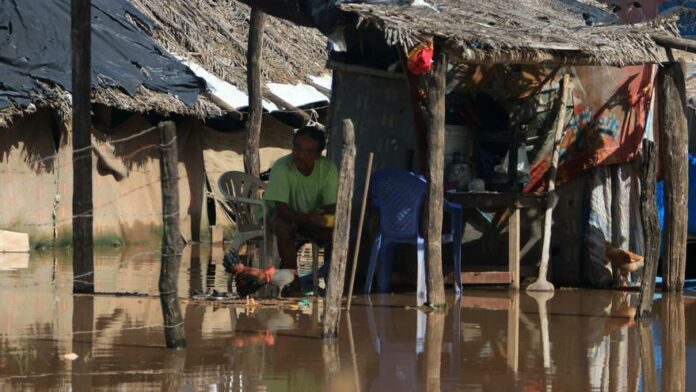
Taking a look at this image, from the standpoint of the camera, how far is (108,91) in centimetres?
1738

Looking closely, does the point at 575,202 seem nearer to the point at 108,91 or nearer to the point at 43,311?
the point at 43,311

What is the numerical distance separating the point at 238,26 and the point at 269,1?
35.1ft

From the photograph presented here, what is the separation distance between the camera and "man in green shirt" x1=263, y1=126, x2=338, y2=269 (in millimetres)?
11281

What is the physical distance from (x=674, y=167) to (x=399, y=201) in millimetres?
2653

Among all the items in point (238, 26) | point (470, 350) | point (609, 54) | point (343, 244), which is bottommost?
point (470, 350)

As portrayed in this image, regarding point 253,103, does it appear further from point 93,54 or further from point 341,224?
point 341,224

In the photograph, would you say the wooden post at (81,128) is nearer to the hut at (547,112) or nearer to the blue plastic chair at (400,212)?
the hut at (547,112)

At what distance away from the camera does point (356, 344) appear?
29.9ft

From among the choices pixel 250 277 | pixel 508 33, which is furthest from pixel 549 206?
pixel 250 277

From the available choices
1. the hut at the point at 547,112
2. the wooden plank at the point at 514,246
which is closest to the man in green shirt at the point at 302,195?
the hut at the point at 547,112

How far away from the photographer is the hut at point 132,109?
16.9 metres

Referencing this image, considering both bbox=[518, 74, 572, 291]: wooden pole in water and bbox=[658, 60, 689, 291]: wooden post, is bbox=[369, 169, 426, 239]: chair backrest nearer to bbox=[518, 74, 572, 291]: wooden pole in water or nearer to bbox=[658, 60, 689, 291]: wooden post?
bbox=[518, 74, 572, 291]: wooden pole in water

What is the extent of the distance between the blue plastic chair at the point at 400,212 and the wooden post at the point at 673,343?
1969mm

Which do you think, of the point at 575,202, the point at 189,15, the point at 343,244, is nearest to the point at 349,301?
the point at 343,244
